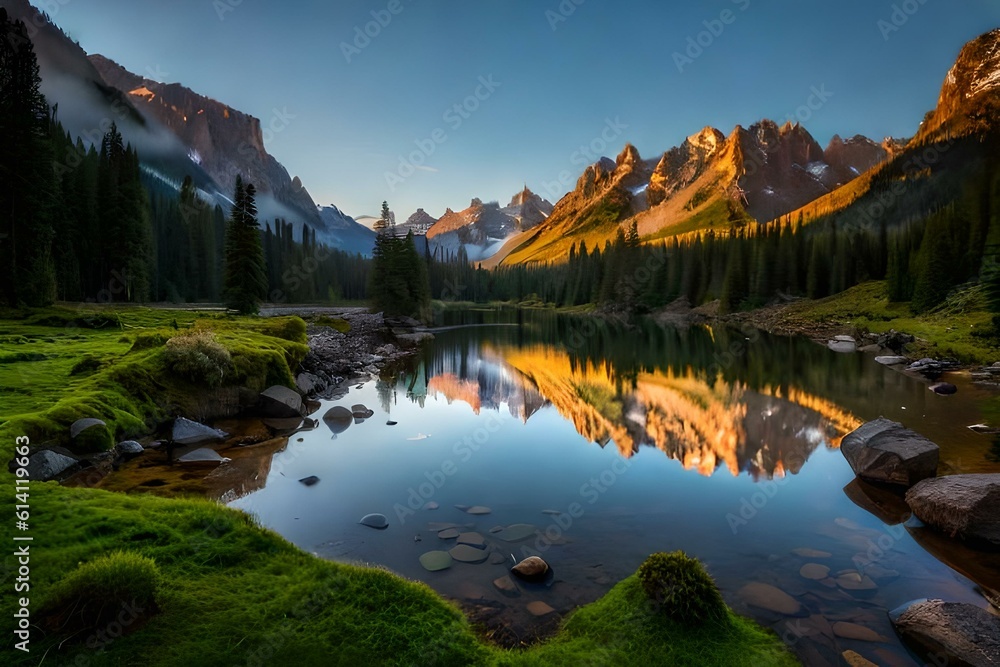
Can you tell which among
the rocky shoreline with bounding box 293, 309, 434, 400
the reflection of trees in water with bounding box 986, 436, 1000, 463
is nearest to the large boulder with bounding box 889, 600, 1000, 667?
the reflection of trees in water with bounding box 986, 436, 1000, 463

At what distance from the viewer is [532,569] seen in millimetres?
8875

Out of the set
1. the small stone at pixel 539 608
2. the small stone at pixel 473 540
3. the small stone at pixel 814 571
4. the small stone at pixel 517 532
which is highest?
the small stone at pixel 539 608

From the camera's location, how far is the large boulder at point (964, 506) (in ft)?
32.6

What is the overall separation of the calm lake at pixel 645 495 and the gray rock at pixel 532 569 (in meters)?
0.27

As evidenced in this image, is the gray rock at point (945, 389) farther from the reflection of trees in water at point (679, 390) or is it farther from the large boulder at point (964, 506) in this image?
the large boulder at point (964, 506)

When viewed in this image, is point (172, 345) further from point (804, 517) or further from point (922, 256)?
point (922, 256)

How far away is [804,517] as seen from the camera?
11.9m

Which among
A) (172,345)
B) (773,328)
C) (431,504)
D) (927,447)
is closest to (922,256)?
(773,328)

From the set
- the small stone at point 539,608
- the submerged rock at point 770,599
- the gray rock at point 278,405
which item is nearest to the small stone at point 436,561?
the small stone at point 539,608

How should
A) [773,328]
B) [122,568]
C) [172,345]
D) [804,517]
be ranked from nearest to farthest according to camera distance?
[122,568], [804,517], [172,345], [773,328]

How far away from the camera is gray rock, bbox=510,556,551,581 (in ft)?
28.9

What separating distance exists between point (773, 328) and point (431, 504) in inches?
3028

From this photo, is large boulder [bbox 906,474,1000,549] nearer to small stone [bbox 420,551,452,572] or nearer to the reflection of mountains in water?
the reflection of mountains in water

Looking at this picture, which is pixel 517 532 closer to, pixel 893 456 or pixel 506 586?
pixel 506 586
